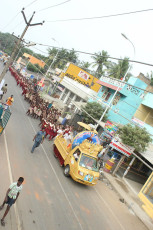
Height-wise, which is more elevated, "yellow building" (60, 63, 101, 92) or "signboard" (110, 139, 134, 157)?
"yellow building" (60, 63, 101, 92)

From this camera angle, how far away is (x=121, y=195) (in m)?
13.1

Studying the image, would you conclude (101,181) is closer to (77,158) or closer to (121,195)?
(121,195)

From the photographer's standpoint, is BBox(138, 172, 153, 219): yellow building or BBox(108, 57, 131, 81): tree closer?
BBox(138, 172, 153, 219): yellow building

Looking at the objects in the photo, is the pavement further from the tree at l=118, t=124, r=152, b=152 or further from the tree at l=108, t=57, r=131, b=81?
the tree at l=108, t=57, r=131, b=81

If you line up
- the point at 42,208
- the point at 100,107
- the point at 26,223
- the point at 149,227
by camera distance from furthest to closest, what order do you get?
the point at 100,107
the point at 149,227
the point at 42,208
the point at 26,223

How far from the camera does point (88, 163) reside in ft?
36.8

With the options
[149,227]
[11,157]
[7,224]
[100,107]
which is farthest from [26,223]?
[100,107]

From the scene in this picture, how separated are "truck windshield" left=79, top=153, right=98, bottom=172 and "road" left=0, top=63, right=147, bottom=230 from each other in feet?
3.58

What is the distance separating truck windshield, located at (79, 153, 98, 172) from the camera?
35.9 feet

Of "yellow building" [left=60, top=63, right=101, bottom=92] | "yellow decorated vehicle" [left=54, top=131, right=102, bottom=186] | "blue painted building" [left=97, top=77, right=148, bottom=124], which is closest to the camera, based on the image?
"yellow decorated vehicle" [left=54, top=131, right=102, bottom=186]

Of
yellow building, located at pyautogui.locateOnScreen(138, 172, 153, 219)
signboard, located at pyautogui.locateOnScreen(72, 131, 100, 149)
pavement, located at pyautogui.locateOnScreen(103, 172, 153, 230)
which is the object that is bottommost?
pavement, located at pyautogui.locateOnScreen(103, 172, 153, 230)

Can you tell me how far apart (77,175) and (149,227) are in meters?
4.73

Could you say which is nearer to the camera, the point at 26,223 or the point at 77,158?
the point at 26,223

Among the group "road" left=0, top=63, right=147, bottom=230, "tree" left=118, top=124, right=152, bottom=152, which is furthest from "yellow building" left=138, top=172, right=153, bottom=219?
"tree" left=118, top=124, right=152, bottom=152
